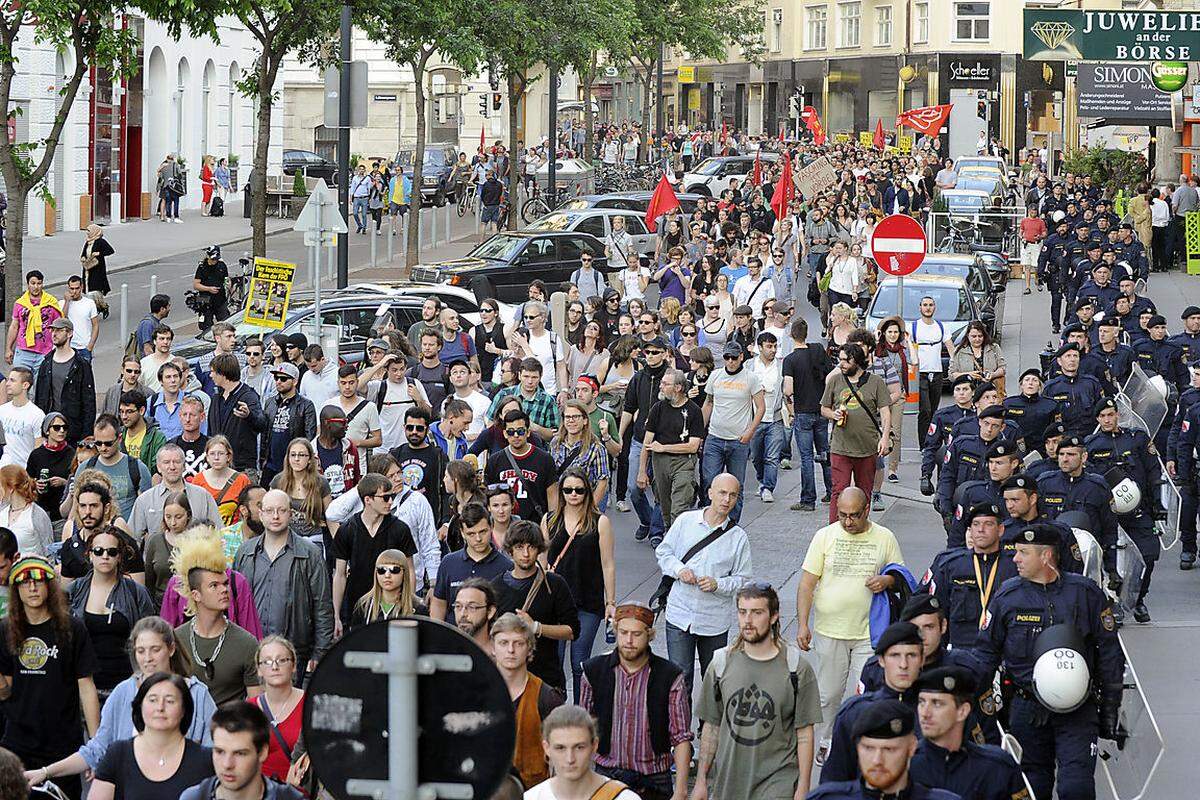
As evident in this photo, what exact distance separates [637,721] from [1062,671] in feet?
6.49

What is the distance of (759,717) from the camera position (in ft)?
27.0

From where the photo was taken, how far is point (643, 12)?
189ft

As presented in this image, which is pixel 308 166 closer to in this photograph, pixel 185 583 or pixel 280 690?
pixel 185 583

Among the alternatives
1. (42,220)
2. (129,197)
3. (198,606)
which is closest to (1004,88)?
(129,197)

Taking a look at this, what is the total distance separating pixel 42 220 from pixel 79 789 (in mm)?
37504

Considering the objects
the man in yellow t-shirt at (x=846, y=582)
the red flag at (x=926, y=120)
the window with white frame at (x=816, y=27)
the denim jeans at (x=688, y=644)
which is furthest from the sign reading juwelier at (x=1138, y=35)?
the window with white frame at (x=816, y=27)

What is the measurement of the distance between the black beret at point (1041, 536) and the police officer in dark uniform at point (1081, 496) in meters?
3.01

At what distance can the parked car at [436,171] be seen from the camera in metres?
56.4

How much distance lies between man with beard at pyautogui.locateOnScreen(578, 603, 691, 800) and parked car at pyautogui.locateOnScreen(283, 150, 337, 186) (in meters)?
50.7

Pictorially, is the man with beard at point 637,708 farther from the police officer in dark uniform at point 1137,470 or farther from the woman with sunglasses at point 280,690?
the police officer in dark uniform at point 1137,470

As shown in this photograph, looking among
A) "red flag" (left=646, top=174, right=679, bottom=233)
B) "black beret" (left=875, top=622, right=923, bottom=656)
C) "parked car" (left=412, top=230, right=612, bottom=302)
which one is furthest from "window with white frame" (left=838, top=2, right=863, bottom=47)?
"black beret" (left=875, top=622, right=923, bottom=656)

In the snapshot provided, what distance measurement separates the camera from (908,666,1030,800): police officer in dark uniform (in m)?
6.99

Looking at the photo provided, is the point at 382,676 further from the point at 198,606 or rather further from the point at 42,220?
the point at 42,220

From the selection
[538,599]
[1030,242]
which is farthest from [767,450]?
[1030,242]
